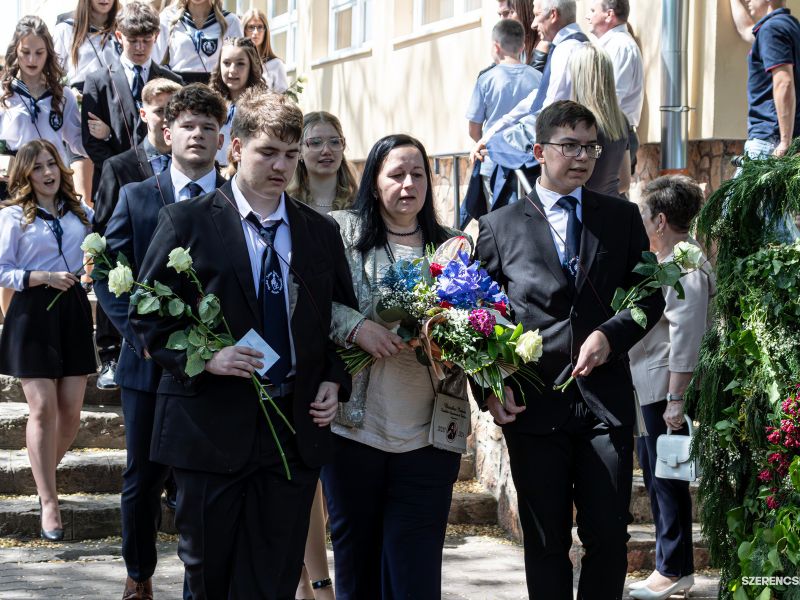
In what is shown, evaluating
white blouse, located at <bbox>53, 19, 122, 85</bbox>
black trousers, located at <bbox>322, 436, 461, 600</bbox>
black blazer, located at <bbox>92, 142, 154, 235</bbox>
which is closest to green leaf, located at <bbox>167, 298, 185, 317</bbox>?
black trousers, located at <bbox>322, 436, 461, 600</bbox>

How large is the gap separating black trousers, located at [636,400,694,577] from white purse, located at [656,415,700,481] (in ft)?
1.95

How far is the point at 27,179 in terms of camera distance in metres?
7.49

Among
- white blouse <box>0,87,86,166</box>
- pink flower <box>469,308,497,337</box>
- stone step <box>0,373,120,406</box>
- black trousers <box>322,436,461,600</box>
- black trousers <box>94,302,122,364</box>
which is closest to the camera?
pink flower <box>469,308,497,337</box>

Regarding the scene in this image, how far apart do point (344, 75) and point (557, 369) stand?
455 inches

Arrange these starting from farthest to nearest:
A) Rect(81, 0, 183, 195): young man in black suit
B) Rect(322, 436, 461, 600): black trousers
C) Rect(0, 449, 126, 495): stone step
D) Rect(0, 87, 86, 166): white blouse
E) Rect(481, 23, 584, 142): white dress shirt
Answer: Rect(0, 87, 86, 166): white blouse
Rect(81, 0, 183, 195): young man in black suit
Rect(481, 23, 584, 142): white dress shirt
Rect(0, 449, 126, 495): stone step
Rect(322, 436, 461, 600): black trousers

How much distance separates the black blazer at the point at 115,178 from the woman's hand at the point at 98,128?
3.10 meters

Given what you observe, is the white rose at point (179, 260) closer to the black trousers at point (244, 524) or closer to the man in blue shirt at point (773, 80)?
the black trousers at point (244, 524)

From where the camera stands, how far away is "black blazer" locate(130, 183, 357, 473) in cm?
A: 452

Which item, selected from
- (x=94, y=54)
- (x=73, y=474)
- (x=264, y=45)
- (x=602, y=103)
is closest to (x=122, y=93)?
(x=94, y=54)

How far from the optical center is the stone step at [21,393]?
9.06 meters

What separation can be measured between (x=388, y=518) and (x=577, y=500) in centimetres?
77

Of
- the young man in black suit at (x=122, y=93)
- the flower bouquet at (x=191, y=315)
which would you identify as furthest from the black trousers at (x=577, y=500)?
the young man in black suit at (x=122, y=93)

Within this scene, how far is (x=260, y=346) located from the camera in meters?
4.52

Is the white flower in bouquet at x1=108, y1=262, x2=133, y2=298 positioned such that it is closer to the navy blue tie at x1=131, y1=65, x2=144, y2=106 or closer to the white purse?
the white purse
